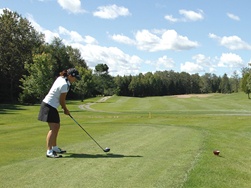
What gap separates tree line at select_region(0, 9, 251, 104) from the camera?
2228 inches

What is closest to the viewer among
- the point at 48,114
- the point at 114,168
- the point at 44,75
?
the point at 114,168

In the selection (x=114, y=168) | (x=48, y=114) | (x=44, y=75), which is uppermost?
(x=44, y=75)

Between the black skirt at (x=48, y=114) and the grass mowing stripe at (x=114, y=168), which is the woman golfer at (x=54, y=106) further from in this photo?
the grass mowing stripe at (x=114, y=168)

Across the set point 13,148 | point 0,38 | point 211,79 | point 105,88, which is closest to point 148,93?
point 105,88

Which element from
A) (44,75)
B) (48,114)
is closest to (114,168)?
(48,114)

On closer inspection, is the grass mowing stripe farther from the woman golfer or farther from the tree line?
the tree line

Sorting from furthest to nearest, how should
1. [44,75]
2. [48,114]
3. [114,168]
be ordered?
[44,75], [48,114], [114,168]

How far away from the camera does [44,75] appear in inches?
2143

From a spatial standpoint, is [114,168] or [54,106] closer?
[114,168]

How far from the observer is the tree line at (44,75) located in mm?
56594

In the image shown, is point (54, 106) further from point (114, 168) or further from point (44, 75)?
point (44, 75)

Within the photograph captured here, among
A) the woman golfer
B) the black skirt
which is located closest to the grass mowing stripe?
the woman golfer

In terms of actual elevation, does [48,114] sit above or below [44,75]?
below

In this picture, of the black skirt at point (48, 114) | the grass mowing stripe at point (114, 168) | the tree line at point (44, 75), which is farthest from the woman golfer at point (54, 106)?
the tree line at point (44, 75)
